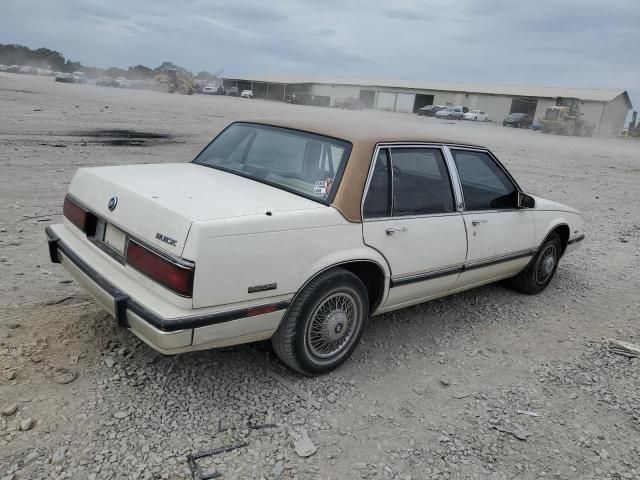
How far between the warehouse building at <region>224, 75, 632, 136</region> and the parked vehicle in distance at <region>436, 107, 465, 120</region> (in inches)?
246

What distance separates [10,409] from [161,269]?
1.09 metres

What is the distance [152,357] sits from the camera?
11.0 feet

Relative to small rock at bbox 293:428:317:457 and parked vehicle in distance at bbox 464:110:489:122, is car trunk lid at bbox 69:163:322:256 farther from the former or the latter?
parked vehicle in distance at bbox 464:110:489:122

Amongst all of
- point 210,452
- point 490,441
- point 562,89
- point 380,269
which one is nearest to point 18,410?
point 210,452

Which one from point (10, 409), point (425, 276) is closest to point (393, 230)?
point (425, 276)

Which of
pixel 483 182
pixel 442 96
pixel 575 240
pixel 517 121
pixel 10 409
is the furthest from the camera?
pixel 442 96

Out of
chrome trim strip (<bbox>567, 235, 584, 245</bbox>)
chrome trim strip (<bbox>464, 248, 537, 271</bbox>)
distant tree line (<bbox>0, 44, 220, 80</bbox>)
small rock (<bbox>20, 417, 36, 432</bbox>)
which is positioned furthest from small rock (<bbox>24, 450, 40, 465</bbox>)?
distant tree line (<bbox>0, 44, 220, 80</bbox>)

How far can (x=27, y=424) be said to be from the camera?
103 inches

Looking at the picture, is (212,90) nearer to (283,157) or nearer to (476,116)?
(476,116)

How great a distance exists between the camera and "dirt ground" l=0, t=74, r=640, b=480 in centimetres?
261

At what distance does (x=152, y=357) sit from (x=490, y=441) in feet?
7.03

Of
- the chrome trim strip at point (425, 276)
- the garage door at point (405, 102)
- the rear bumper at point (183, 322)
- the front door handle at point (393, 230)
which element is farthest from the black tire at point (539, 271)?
the garage door at point (405, 102)

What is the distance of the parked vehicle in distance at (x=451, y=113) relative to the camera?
49312 millimetres

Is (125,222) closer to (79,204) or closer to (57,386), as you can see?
(79,204)
